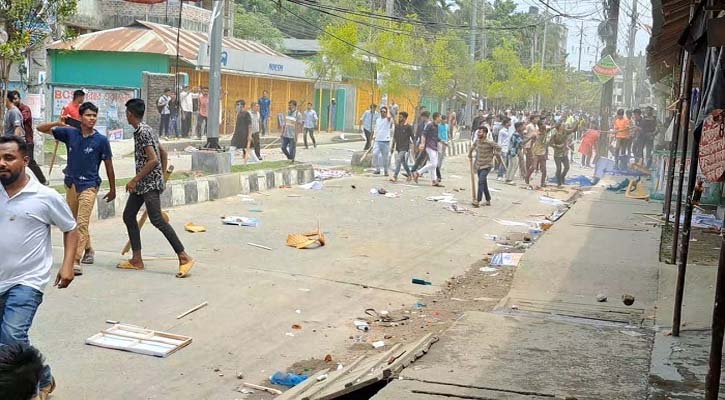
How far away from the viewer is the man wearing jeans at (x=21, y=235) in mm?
4797

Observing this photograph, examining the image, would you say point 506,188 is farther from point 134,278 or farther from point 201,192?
point 134,278

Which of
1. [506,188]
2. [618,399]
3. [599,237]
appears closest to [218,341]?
[618,399]

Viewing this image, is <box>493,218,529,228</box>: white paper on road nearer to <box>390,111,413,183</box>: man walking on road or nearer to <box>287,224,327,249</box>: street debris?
<box>287,224,327,249</box>: street debris

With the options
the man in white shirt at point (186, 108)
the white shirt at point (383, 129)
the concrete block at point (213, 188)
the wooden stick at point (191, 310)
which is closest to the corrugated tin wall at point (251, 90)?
the man in white shirt at point (186, 108)

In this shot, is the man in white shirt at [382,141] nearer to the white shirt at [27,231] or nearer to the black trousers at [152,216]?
the black trousers at [152,216]

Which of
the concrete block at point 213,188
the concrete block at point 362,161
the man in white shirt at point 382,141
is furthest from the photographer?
the concrete block at point 362,161

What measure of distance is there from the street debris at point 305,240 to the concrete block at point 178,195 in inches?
141

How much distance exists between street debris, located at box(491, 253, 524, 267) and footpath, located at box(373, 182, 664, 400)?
0.36m

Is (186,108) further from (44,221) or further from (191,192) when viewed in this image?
(44,221)

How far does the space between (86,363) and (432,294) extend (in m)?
4.29

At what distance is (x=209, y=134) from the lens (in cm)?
1855

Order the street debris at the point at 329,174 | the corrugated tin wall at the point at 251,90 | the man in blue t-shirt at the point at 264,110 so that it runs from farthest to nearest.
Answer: the corrugated tin wall at the point at 251,90, the man in blue t-shirt at the point at 264,110, the street debris at the point at 329,174

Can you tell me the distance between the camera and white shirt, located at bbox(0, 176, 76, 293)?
4855 mm

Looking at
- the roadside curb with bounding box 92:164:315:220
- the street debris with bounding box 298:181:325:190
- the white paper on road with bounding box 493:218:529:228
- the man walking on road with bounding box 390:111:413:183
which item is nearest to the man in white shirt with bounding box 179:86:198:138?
the roadside curb with bounding box 92:164:315:220
